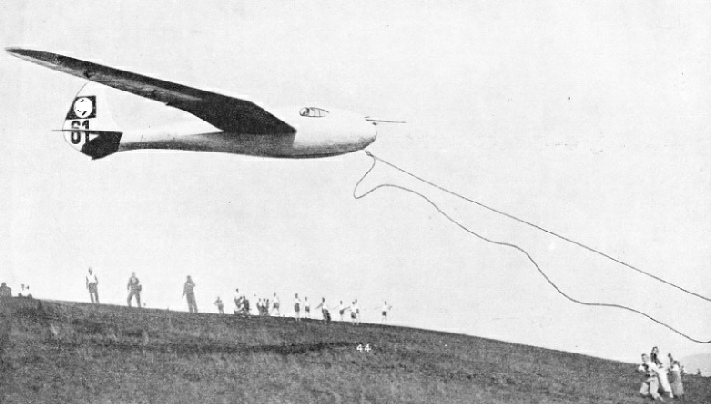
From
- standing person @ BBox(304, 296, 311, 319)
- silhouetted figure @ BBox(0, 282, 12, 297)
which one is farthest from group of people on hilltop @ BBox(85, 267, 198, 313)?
standing person @ BBox(304, 296, 311, 319)

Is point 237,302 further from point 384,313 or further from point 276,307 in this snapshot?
point 384,313

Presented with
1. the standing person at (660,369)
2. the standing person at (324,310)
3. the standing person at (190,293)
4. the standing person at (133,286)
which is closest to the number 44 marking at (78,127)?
the standing person at (133,286)

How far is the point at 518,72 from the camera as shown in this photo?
53.9ft

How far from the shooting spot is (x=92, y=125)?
14.0m

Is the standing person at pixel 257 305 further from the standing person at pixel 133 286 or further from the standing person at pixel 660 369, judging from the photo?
the standing person at pixel 660 369

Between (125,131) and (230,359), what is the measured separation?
13.6 ft

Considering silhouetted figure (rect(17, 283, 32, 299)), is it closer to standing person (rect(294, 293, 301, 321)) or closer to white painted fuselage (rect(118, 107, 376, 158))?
white painted fuselage (rect(118, 107, 376, 158))

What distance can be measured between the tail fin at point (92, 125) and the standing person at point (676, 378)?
11.6 m

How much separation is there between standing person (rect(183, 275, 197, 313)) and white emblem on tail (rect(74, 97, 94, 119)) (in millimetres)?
3265

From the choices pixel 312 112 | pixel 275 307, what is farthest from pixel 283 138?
pixel 275 307

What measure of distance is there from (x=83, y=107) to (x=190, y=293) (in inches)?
143

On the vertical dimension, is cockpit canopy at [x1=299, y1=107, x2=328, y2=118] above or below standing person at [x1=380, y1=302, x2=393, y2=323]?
above

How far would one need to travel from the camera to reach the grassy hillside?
12766 mm

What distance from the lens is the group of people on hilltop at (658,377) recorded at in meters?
16.4
